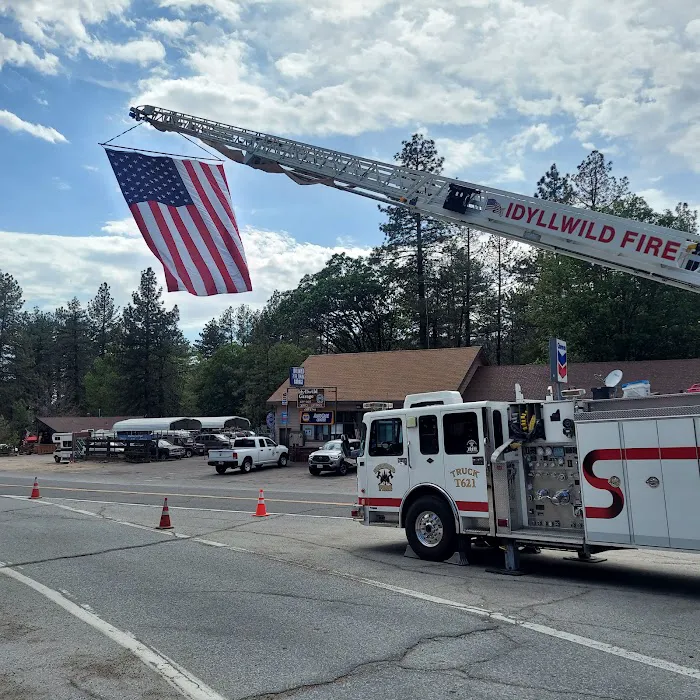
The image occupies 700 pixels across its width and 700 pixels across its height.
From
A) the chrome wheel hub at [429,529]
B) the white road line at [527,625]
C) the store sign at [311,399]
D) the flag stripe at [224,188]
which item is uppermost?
the flag stripe at [224,188]

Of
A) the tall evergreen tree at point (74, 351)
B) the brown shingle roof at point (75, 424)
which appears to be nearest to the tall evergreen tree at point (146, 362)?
the brown shingle roof at point (75, 424)

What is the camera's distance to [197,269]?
1369 centimetres

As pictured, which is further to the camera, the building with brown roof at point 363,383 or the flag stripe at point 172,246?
the building with brown roof at point 363,383

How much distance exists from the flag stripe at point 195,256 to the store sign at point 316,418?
23.5 m

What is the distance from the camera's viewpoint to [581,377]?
35312 mm

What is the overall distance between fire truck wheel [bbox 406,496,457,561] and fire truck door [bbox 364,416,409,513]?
0.39 m

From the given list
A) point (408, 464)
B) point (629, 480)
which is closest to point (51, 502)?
point (408, 464)

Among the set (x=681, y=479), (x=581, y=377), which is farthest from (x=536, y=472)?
(x=581, y=377)

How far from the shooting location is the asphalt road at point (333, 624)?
5367 mm

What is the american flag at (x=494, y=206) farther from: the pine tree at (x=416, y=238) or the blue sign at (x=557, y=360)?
the pine tree at (x=416, y=238)

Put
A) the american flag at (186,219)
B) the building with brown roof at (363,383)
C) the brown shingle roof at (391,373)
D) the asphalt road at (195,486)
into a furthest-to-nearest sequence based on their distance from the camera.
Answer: the brown shingle roof at (391,373) < the building with brown roof at (363,383) < the asphalt road at (195,486) < the american flag at (186,219)

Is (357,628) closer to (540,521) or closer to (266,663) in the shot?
(266,663)

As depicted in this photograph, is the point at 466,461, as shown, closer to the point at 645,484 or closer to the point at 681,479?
the point at 645,484

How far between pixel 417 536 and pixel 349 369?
32.9m
